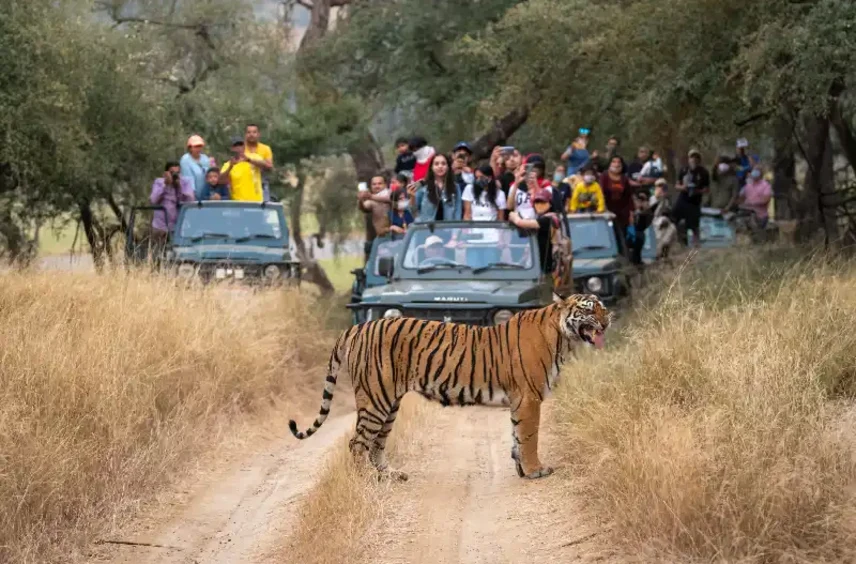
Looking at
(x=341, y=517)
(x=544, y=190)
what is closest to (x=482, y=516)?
(x=341, y=517)

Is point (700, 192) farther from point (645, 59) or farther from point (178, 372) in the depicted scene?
point (178, 372)

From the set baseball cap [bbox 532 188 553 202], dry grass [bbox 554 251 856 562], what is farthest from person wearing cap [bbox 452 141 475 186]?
dry grass [bbox 554 251 856 562]

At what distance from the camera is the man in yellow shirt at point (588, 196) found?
1742cm

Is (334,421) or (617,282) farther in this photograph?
(617,282)

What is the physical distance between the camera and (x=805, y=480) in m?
5.95

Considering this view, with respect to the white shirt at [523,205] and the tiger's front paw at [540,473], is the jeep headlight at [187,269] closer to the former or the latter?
the white shirt at [523,205]

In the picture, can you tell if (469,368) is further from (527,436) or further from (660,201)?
(660,201)

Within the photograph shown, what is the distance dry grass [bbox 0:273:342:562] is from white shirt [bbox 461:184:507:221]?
2149 millimetres

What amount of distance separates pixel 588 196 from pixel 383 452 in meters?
9.28

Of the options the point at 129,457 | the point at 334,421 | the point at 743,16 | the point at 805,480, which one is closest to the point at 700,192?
the point at 743,16

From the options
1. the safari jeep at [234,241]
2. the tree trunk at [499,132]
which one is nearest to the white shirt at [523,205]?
the safari jeep at [234,241]

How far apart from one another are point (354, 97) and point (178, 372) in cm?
1782

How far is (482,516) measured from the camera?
7.89 meters

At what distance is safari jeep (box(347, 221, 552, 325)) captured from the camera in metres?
11.4
